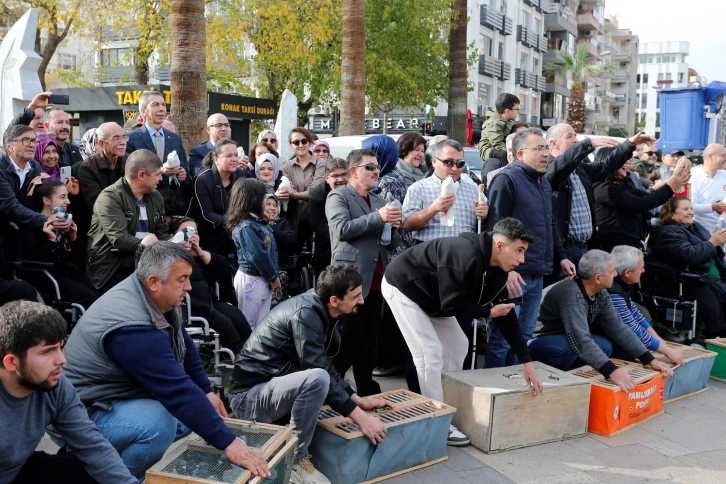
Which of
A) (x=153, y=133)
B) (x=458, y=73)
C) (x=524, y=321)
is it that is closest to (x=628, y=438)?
(x=524, y=321)

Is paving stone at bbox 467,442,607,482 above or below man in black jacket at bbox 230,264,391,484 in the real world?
below

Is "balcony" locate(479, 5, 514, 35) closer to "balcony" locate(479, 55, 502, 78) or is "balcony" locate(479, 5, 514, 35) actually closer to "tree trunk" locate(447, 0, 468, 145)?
"balcony" locate(479, 55, 502, 78)

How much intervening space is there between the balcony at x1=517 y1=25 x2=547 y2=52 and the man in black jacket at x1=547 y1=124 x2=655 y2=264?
135 feet

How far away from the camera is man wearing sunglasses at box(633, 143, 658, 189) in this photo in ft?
34.1

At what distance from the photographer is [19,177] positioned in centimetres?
569

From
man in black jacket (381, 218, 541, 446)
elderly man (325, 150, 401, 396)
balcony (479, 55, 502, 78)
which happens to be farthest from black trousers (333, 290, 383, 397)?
balcony (479, 55, 502, 78)

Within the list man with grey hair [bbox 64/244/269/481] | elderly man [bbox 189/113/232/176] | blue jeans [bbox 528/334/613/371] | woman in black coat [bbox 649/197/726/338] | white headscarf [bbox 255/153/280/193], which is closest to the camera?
man with grey hair [bbox 64/244/269/481]

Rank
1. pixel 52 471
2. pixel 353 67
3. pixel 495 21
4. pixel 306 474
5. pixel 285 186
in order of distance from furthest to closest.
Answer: pixel 495 21 < pixel 353 67 < pixel 285 186 < pixel 306 474 < pixel 52 471

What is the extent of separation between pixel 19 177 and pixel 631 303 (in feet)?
17.0

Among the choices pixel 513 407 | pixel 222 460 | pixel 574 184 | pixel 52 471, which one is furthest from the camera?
pixel 574 184

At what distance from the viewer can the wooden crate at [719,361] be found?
7191 mm

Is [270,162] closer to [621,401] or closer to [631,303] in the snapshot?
[631,303]

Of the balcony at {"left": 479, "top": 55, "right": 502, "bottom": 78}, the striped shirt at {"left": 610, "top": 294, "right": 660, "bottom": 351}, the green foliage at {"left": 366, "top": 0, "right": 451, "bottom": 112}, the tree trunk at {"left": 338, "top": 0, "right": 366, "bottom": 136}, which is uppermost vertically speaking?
the balcony at {"left": 479, "top": 55, "right": 502, "bottom": 78}

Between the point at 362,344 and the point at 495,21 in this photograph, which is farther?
the point at 495,21
